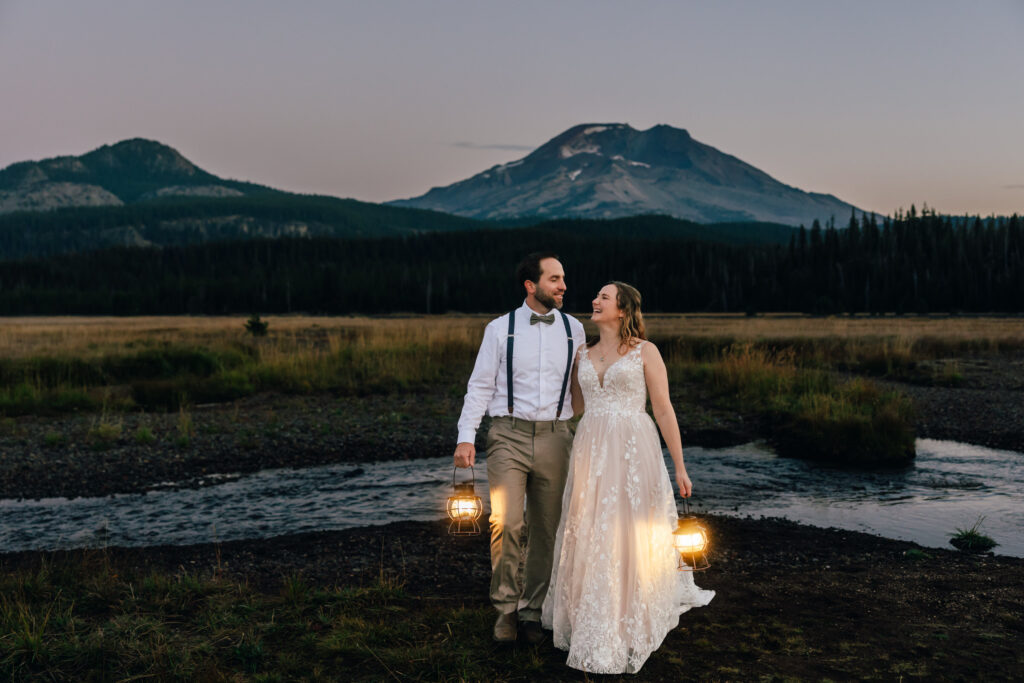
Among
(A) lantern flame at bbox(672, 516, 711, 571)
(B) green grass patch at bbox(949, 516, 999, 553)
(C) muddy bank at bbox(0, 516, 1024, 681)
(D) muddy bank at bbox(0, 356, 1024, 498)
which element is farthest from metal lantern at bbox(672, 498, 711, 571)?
(D) muddy bank at bbox(0, 356, 1024, 498)

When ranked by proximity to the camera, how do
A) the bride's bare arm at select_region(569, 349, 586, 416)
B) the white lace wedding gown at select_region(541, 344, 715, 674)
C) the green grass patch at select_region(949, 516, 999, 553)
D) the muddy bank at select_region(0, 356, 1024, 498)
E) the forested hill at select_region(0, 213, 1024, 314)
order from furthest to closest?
the forested hill at select_region(0, 213, 1024, 314) < the muddy bank at select_region(0, 356, 1024, 498) < the green grass patch at select_region(949, 516, 999, 553) < the bride's bare arm at select_region(569, 349, 586, 416) < the white lace wedding gown at select_region(541, 344, 715, 674)

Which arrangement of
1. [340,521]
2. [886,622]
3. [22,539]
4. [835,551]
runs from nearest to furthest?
[886,622], [835,551], [22,539], [340,521]

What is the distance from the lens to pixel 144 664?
15.3 feet

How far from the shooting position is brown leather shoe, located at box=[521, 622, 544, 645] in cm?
491

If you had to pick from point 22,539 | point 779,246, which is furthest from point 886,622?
point 779,246

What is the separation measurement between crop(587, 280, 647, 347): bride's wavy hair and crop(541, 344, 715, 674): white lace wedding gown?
86 mm

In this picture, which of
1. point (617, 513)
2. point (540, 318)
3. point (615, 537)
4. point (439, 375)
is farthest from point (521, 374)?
point (439, 375)

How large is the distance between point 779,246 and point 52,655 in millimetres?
111804

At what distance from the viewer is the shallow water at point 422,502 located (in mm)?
9164

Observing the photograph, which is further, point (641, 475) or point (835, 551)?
point (835, 551)

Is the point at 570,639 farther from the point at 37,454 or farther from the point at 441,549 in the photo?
the point at 37,454

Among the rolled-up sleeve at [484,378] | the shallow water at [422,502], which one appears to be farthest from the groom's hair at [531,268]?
the shallow water at [422,502]

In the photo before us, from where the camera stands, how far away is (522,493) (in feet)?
15.9

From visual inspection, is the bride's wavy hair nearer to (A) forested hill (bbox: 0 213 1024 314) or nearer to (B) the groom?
(B) the groom
